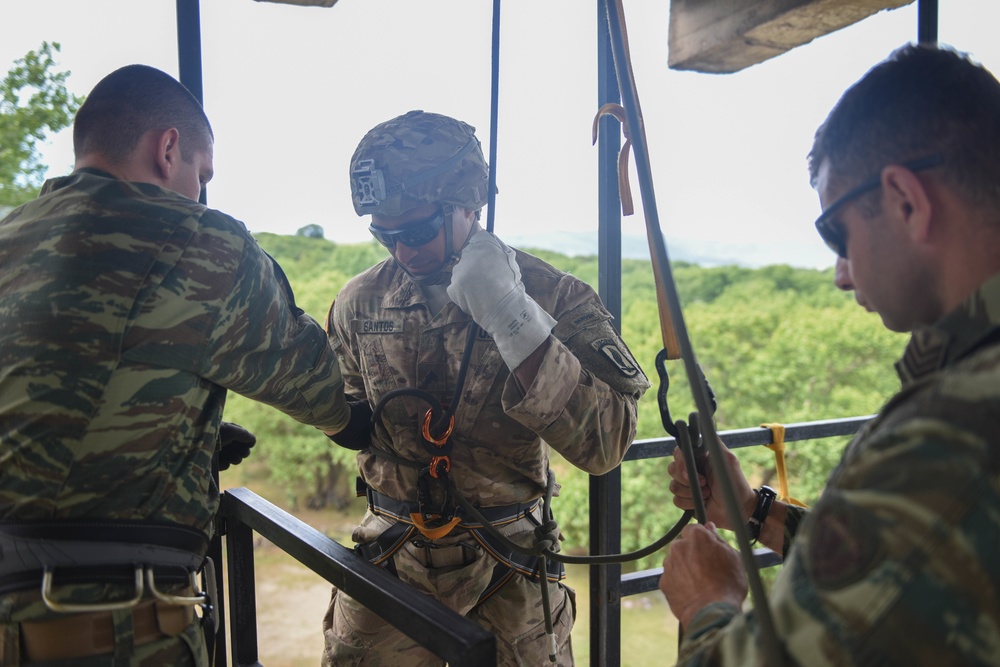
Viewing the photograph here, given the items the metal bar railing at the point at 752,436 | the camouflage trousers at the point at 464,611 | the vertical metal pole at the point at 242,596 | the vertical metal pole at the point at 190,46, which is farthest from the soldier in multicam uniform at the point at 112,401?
the metal bar railing at the point at 752,436

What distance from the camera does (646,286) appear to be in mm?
10867

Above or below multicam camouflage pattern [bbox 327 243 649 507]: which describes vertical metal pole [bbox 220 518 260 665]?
below

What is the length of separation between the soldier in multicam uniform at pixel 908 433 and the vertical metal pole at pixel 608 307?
99 cm

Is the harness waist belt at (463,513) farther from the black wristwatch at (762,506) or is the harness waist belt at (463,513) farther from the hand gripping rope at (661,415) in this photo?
the black wristwatch at (762,506)

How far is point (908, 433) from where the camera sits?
68 centimetres

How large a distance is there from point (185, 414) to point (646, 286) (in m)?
9.95

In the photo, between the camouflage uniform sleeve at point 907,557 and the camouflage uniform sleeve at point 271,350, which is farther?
the camouflage uniform sleeve at point 271,350

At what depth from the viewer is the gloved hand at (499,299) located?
67.6 inches

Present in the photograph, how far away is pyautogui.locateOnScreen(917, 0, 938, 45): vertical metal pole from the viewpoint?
144 centimetres

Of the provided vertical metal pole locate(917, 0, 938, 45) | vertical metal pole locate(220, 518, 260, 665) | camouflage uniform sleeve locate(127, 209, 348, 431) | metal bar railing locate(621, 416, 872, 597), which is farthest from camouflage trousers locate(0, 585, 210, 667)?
vertical metal pole locate(917, 0, 938, 45)

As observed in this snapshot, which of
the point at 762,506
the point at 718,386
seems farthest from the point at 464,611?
the point at 718,386

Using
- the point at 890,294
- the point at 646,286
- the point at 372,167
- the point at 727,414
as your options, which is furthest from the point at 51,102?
the point at 646,286

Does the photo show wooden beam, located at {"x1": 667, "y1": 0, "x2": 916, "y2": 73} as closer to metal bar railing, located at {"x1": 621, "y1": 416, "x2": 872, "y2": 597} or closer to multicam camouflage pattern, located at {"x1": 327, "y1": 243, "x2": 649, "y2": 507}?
multicam camouflage pattern, located at {"x1": 327, "y1": 243, "x2": 649, "y2": 507}

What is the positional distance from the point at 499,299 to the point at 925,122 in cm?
104
